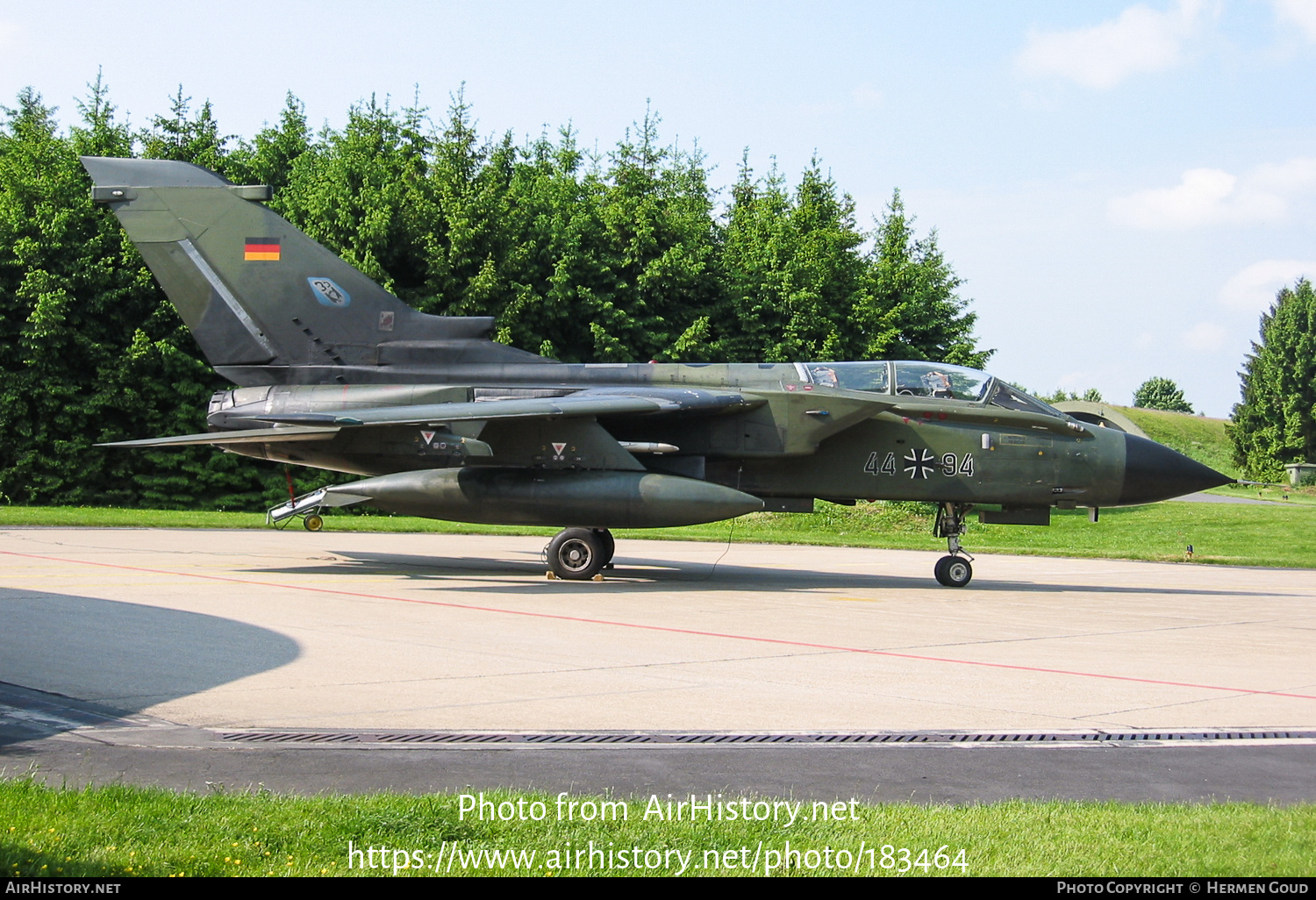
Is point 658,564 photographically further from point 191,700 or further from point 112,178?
point 191,700

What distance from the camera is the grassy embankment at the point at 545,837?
12.8ft

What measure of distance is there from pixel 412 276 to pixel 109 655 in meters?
28.2

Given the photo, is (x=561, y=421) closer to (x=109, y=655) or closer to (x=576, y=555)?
(x=576, y=555)

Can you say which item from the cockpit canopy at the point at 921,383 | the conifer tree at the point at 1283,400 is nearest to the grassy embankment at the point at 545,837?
the cockpit canopy at the point at 921,383

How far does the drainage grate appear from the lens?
19.7 ft

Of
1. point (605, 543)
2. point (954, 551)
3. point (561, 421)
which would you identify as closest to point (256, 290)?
point (561, 421)

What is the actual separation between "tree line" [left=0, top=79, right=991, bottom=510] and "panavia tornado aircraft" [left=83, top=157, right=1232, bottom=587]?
16425mm

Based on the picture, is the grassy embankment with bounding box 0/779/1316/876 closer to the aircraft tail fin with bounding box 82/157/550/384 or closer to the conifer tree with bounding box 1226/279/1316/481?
the aircraft tail fin with bounding box 82/157/550/384

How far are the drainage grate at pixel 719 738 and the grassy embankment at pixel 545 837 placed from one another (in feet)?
4.14

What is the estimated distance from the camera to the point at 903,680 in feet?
27.1

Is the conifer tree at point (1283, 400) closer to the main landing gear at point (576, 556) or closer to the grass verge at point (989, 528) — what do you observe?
the grass verge at point (989, 528)

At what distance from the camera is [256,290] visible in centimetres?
1614

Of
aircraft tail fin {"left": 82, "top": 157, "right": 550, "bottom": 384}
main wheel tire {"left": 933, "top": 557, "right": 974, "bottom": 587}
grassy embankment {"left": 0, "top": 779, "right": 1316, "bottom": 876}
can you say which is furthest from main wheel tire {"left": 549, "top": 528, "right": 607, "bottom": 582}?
grassy embankment {"left": 0, "top": 779, "right": 1316, "bottom": 876}

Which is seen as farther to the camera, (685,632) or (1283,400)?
(1283,400)
